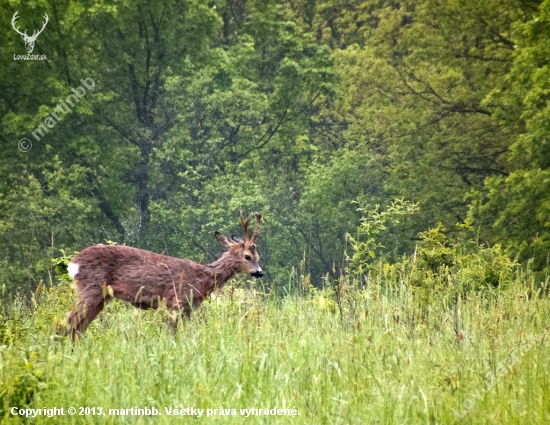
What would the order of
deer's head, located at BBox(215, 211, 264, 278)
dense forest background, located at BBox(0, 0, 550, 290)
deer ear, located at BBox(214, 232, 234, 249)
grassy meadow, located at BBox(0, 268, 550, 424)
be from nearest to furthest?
grassy meadow, located at BBox(0, 268, 550, 424)
deer's head, located at BBox(215, 211, 264, 278)
deer ear, located at BBox(214, 232, 234, 249)
dense forest background, located at BBox(0, 0, 550, 290)

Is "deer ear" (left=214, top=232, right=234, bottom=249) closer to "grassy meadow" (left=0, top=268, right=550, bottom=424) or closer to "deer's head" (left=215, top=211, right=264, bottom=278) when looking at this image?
"deer's head" (left=215, top=211, right=264, bottom=278)

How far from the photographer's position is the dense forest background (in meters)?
24.9

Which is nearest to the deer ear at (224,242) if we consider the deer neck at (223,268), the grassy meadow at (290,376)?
the deer neck at (223,268)

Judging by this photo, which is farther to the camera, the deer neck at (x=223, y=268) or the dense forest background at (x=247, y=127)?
the dense forest background at (x=247, y=127)

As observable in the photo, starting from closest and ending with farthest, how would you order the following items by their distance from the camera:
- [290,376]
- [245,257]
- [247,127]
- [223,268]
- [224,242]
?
[290,376] < [223,268] < [245,257] < [224,242] < [247,127]

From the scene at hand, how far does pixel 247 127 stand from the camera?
30.4 meters

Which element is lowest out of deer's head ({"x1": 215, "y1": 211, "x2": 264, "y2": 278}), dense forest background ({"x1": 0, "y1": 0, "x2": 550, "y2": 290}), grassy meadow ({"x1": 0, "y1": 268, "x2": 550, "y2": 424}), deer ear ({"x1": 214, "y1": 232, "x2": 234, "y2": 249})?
grassy meadow ({"x1": 0, "y1": 268, "x2": 550, "y2": 424})

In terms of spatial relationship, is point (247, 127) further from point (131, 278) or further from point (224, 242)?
point (131, 278)

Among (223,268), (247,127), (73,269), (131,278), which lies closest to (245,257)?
(223,268)

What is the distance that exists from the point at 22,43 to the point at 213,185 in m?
7.99

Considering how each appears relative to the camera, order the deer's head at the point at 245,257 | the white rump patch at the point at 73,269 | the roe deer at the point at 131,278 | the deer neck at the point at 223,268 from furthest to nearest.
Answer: the deer's head at the point at 245,257, the deer neck at the point at 223,268, the white rump patch at the point at 73,269, the roe deer at the point at 131,278

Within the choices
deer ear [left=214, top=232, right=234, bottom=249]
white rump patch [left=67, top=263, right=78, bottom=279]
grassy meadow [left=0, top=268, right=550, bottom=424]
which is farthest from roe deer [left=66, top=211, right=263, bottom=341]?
grassy meadow [left=0, top=268, right=550, bottom=424]

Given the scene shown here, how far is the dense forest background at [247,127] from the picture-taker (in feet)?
81.8

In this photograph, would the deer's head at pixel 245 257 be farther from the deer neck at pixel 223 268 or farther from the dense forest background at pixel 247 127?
the dense forest background at pixel 247 127
